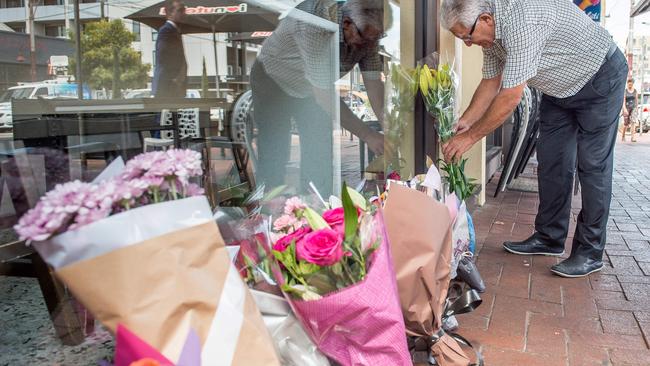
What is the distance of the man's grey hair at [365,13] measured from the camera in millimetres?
3041

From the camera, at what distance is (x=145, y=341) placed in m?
1.00

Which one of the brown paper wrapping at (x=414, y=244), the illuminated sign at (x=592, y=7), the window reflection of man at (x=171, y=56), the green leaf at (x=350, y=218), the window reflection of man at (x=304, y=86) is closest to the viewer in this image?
the green leaf at (x=350, y=218)

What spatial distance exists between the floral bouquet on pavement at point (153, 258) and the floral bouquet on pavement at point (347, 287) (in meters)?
0.25

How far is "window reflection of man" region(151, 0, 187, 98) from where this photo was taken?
4.39 metres

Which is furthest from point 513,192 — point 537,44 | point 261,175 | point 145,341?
point 145,341

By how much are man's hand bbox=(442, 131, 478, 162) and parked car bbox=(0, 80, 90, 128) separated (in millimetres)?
2341

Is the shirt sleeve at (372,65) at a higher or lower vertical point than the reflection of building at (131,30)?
lower

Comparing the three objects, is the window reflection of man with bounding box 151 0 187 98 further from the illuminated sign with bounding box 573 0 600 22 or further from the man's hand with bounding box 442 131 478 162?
Result: the illuminated sign with bounding box 573 0 600 22

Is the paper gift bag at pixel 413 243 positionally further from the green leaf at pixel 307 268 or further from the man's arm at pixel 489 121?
the man's arm at pixel 489 121

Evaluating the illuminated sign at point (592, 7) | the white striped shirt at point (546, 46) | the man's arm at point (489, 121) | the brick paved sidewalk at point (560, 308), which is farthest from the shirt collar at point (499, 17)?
the illuminated sign at point (592, 7)

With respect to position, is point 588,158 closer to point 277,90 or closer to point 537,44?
point 537,44

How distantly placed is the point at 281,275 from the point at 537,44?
1.97m

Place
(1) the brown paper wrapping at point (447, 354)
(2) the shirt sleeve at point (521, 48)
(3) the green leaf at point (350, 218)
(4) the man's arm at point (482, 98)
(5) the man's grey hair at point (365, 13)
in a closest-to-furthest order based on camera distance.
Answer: (3) the green leaf at point (350, 218) < (1) the brown paper wrapping at point (447, 354) < (2) the shirt sleeve at point (521, 48) < (5) the man's grey hair at point (365, 13) < (4) the man's arm at point (482, 98)

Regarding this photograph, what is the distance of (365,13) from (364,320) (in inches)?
86.4
